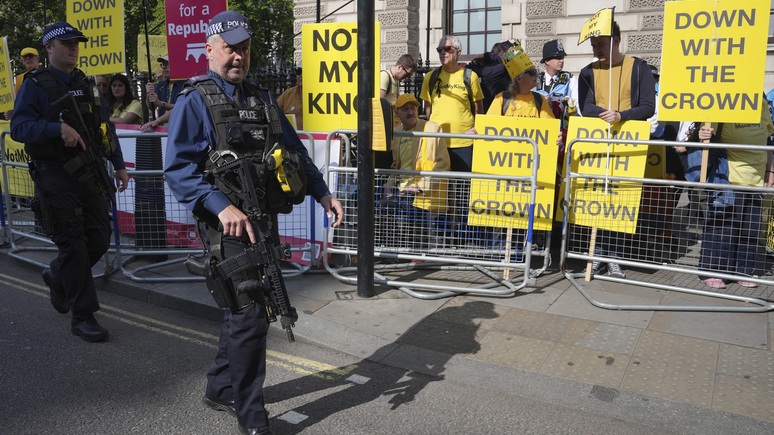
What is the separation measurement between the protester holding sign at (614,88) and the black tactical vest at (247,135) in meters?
3.84

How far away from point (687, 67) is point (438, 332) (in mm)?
3141

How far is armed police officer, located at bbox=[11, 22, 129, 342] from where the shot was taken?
4980mm

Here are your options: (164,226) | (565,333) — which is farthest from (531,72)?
(164,226)

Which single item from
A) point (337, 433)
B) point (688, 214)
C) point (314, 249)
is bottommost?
point (337, 433)

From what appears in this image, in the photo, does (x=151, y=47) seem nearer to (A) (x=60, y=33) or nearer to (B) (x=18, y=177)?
(B) (x=18, y=177)

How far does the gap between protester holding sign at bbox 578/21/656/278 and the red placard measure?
400 centimetres

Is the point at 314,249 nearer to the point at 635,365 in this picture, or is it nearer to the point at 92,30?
the point at 635,365

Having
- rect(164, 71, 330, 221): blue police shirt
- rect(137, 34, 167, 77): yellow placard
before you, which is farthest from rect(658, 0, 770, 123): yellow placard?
rect(137, 34, 167, 77): yellow placard

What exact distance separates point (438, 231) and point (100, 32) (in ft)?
15.5

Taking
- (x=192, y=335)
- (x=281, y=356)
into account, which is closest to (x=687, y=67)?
(x=281, y=356)

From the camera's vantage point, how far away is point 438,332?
16.9 ft

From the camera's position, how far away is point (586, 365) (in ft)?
15.0

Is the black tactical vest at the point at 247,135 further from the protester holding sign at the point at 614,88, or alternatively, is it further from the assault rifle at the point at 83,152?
the protester holding sign at the point at 614,88

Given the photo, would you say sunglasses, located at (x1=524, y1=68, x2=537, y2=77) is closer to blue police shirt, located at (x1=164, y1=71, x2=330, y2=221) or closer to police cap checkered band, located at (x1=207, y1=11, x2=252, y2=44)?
police cap checkered band, located at (x1=207, y1=11, x2=252, y2=44)
